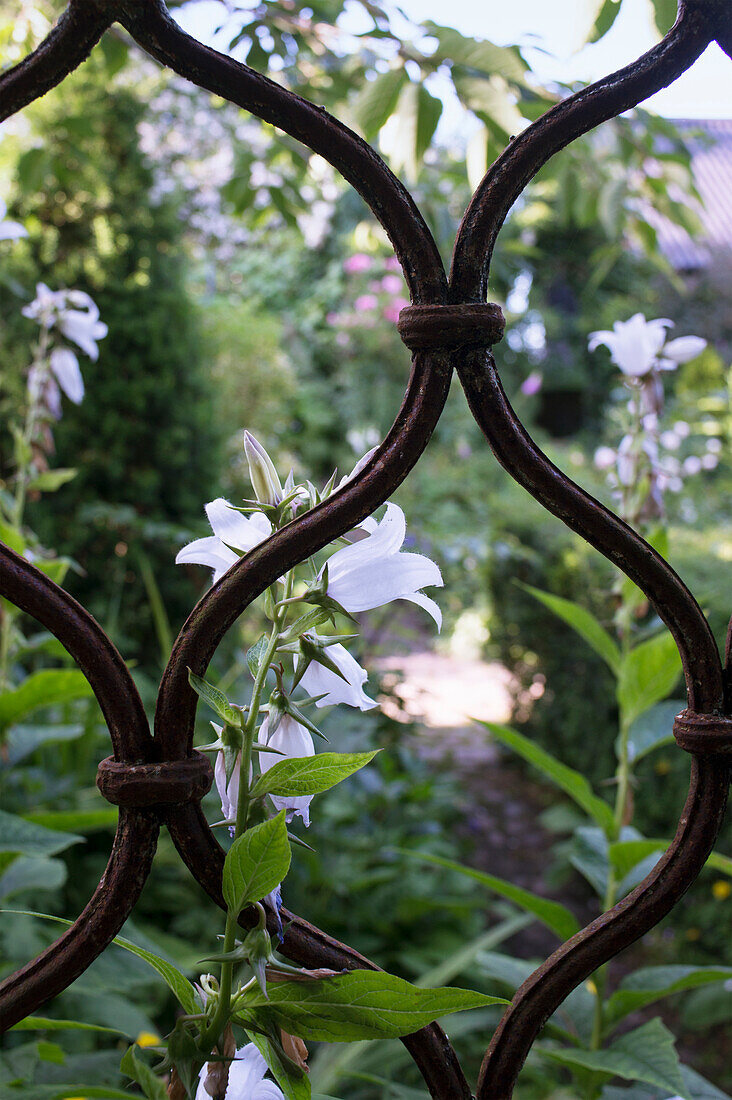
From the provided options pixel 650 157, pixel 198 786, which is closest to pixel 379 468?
pixel 198 786

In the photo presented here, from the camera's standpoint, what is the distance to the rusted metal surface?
386 millimetres

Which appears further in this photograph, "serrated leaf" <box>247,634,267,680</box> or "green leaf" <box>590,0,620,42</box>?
"green leaf" <box>590,0,620,42</box>

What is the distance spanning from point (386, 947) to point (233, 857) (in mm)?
2257

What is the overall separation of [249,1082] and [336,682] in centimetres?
A: 19

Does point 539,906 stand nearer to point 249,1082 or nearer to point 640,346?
point 249,1082

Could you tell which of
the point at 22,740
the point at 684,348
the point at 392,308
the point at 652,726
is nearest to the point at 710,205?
the point at 392,308

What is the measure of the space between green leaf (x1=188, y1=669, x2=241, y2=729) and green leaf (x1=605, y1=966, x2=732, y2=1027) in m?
0.64

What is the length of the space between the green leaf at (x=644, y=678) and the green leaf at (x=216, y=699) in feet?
2.51

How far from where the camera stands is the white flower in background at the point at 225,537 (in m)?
0.42

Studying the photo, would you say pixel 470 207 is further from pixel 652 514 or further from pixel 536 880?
pixel 536 880

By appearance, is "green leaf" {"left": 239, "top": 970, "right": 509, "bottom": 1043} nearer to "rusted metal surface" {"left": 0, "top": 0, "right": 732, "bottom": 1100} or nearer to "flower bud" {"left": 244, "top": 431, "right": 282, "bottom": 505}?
"rusted metal surface" {"left": 0, "top": 0, "right": 732, "bottom": 1100}

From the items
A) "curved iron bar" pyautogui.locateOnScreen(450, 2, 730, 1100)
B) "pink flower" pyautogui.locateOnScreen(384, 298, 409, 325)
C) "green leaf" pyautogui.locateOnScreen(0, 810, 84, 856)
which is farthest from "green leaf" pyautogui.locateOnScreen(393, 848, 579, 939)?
"pink flower" pyautogui.locateOnScreen(384, 298, 409, 325)

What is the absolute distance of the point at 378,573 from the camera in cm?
39

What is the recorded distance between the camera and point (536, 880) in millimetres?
3322
